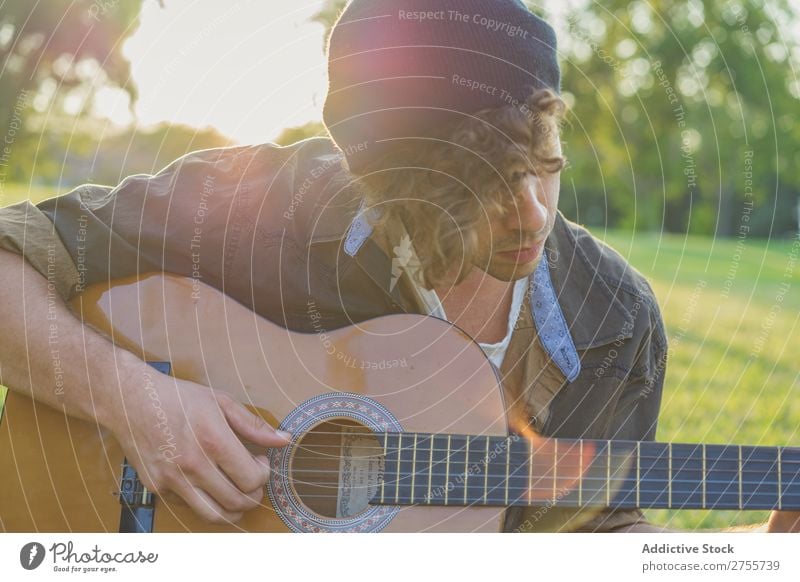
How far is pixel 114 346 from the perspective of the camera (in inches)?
51.1

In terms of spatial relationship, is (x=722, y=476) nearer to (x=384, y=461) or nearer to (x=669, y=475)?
(x=669, y=475)

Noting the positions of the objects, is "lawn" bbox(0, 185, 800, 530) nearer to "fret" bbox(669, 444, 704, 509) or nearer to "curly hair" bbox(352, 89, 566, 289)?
"fret" bbox(669, 444, 704, 509)

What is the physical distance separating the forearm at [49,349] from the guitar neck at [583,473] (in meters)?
0.44

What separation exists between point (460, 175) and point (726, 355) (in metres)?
2.03

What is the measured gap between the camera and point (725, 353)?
3.06 m

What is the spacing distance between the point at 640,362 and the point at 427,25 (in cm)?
73

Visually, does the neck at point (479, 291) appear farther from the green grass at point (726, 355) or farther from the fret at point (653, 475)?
the green grass at point (726, 355)

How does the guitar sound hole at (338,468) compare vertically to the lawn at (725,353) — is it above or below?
below

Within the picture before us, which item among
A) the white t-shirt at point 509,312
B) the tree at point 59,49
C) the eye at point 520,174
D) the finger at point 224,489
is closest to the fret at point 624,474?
the white t-shirt at point 509,312

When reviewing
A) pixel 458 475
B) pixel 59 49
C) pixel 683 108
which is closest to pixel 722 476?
pixel 458 475

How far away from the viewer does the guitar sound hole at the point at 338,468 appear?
4.35ft

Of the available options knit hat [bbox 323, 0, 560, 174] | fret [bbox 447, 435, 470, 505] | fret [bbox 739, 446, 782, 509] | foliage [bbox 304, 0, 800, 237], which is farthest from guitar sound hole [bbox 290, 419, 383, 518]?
foliage [bbox 304, 0, 800, 237]
